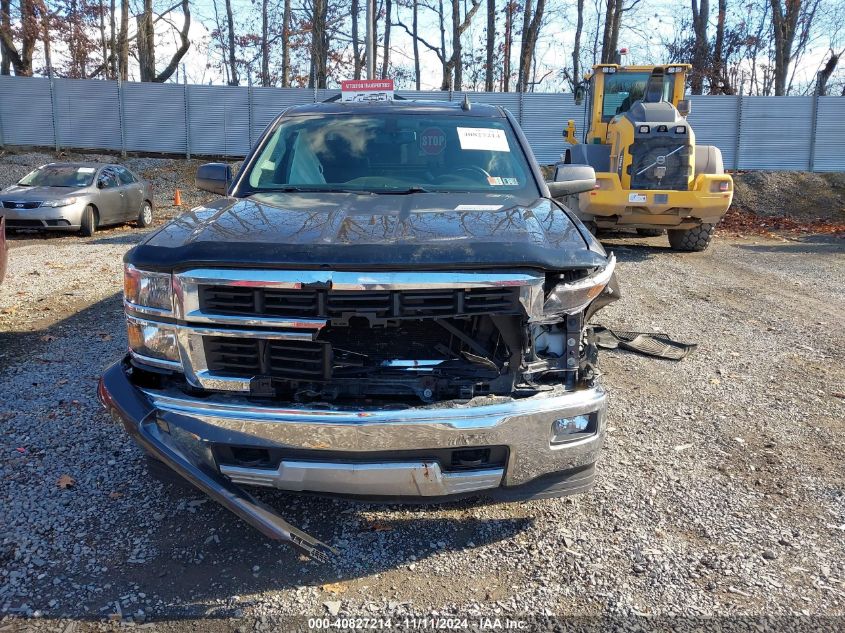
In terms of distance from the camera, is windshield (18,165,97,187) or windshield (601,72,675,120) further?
windshield (18,165,97,187)

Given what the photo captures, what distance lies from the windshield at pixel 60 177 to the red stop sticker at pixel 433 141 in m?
10.5

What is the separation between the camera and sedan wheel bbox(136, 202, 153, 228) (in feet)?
45.3

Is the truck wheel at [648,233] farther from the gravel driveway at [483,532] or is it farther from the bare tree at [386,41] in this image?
the bare tree at [386,41]

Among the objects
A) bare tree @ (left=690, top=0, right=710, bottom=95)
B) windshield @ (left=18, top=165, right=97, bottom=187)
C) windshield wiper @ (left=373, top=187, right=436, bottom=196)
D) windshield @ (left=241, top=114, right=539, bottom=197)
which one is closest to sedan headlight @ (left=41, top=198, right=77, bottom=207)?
windshield @ (left=18, top=165, right=97, bottom=187)

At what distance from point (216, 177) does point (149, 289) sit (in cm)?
183

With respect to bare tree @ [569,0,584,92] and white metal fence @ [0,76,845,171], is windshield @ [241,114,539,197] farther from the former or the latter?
bare tree @ [569,0,584,92]

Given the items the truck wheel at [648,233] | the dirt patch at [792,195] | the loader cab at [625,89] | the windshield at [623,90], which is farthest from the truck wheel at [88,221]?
the dirt patch at [792,195]

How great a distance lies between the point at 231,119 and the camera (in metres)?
21.2

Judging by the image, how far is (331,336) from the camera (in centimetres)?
259

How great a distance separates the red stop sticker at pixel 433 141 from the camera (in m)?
4.05

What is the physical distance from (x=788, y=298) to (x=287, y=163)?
6.48 metres

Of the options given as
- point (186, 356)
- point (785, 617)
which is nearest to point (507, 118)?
point (186, 356)

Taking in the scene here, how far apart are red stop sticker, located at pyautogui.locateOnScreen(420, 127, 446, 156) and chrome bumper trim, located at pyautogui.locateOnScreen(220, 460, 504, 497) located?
2282 millimetres

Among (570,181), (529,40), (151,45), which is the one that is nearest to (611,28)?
(529,40)
